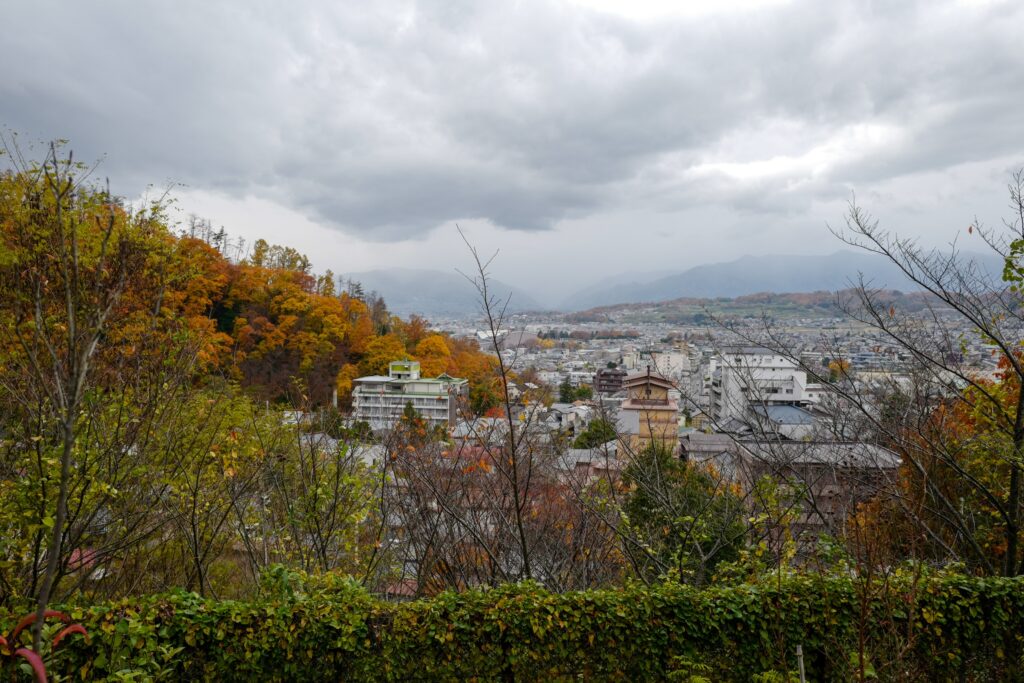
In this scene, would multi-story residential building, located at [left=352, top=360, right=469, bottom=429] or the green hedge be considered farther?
multi-story residential building, located at [left=352, top=360, right=469, bottom=429]

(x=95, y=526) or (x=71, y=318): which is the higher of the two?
(x=71, y=318)

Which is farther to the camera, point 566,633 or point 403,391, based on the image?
point 403,391

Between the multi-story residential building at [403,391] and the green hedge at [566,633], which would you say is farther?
the multi-story residential building at [403,391]

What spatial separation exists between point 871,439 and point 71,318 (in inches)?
242

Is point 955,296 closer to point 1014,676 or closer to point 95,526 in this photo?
point 1014,676

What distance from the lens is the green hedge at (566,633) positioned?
10.1 ft

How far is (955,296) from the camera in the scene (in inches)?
161

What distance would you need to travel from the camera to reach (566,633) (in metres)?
3.35

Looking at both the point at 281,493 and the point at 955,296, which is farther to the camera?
the point at 281,493

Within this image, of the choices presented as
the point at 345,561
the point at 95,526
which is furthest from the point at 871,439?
the point at 95,526

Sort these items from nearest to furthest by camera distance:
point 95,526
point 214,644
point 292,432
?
point 214,644 < point 95,526 < point 292,432

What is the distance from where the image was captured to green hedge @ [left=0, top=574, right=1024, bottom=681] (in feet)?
10.1

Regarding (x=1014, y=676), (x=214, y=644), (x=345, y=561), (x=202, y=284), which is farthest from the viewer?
(x=202, y=284)


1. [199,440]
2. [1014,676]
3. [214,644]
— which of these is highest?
[199,440]
